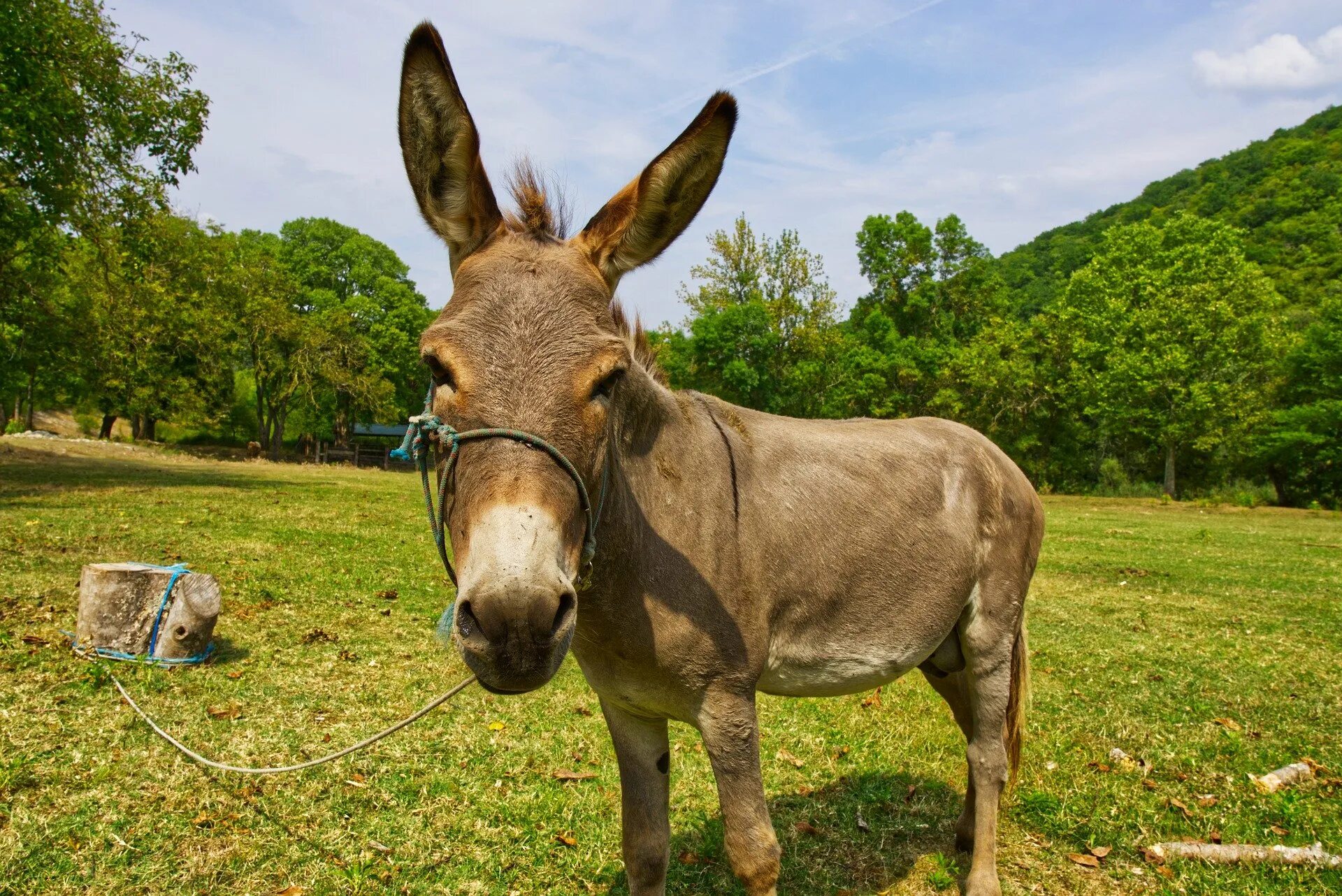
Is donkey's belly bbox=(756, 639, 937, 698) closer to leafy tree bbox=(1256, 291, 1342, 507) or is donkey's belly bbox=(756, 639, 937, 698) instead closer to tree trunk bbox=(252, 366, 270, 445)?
leafy tree bbox=(1256, 291, 1342, 507)

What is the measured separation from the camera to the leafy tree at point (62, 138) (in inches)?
560

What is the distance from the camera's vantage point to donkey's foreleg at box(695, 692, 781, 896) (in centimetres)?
280

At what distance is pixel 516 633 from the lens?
1741 millimetres

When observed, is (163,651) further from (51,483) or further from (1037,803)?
(51,483)

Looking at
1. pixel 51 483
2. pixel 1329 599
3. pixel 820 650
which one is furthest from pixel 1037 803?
pixel 51 483

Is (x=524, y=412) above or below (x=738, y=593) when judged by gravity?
above

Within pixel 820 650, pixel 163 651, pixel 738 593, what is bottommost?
pixel 163 651

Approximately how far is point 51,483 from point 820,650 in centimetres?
2070

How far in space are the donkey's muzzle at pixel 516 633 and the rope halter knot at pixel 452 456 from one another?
34 cm

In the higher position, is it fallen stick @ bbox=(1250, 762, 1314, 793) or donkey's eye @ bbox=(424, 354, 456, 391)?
donkey's eye @ bbox=(424, 354, 456, 391)

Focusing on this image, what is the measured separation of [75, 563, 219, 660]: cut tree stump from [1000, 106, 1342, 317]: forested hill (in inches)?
2169

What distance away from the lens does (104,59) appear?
53.5 ft

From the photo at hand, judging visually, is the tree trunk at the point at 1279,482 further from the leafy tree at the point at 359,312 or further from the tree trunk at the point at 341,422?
the tree trunk at the point at 341,422

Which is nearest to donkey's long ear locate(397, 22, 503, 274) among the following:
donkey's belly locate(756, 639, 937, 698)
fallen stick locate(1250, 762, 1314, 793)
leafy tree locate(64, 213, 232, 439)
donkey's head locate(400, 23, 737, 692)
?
donkey's head locate(400, 23, 737, 692)
